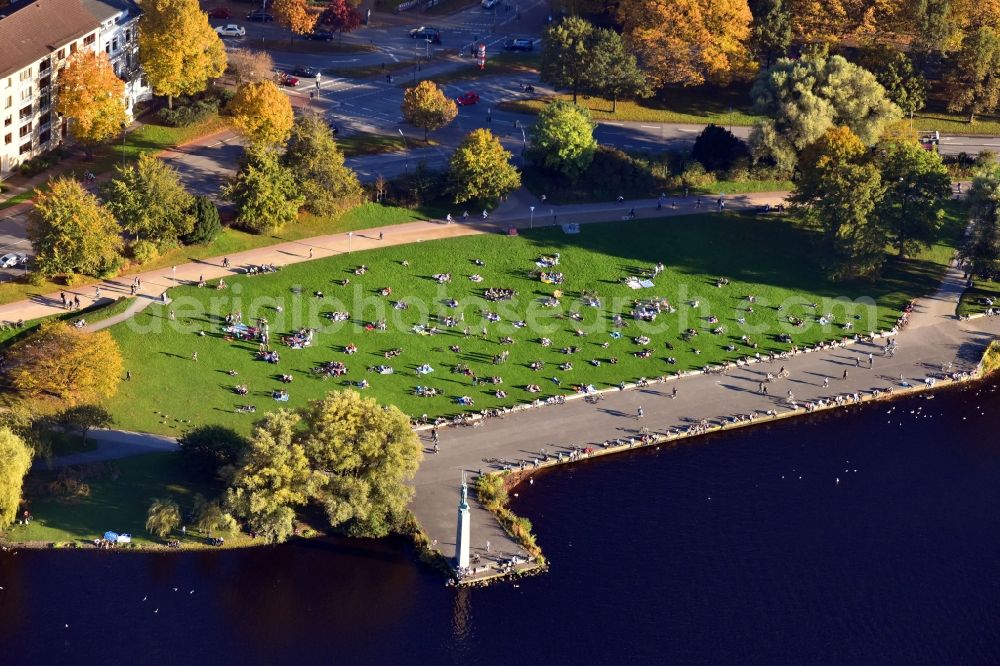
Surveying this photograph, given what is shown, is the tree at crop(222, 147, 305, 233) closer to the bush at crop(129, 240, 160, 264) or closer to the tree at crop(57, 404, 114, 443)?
the bush at crop(129, 240, 160, 264)

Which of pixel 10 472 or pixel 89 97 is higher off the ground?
pixel 89 97

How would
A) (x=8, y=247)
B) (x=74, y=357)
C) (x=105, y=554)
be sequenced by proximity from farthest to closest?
1. (x=8, y=247)
2. (x=74, y=357)
3. (x=105, y=554)

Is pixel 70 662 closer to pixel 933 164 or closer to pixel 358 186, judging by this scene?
pixel 358 186

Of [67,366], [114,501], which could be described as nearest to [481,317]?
[67,366]

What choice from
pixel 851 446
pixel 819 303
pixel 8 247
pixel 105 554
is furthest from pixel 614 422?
pixel 8 247

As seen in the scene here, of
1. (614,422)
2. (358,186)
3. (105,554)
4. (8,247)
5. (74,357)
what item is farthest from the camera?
(358,186)

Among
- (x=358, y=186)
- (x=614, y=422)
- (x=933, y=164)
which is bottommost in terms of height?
(x=614, y=422)

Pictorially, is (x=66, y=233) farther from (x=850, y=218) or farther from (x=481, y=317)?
(x=850, y=218)

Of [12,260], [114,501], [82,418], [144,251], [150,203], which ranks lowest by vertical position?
[114,501]
